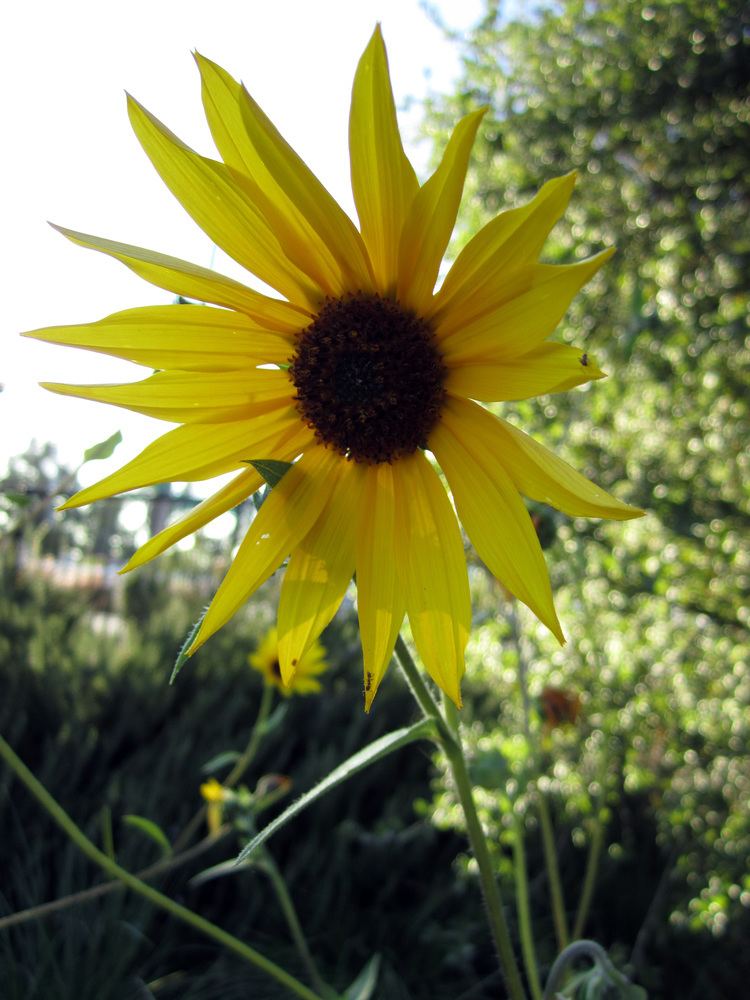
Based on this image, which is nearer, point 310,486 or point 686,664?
point 310,486

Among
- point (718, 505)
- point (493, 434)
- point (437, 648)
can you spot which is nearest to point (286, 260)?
point (493, 434)

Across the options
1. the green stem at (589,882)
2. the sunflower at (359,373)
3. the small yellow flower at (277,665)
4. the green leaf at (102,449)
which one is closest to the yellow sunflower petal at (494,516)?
the sunflower at (359,373)

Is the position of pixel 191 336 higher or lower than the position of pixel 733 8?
lower

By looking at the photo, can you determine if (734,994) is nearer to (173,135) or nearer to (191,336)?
(191,336)

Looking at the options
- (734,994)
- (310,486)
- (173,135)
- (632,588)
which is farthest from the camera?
(632,588)

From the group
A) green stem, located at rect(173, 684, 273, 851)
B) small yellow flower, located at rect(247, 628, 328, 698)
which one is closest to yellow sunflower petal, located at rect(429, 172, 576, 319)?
green stem, located at rect(173, 684, 273, 851)

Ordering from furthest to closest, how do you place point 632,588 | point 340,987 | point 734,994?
1. point 632,588
2. point 734,994
3. point 340,987
